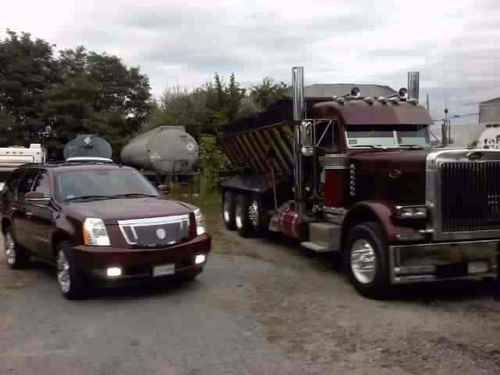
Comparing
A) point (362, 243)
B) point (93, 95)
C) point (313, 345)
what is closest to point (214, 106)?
point (93, 95)

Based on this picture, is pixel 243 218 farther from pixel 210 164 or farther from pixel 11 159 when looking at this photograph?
pixel 11 159

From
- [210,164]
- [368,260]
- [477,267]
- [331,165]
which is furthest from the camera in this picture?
[210,164]

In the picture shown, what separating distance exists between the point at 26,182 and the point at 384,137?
18.6ft

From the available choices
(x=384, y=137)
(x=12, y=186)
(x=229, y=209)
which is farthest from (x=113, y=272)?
(x=229, y=209)

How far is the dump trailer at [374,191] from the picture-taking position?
739 centimetres

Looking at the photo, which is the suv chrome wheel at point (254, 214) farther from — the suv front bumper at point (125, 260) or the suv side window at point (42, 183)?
the suv front bumper at point (125, 260)

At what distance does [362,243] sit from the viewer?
7934 millimetres

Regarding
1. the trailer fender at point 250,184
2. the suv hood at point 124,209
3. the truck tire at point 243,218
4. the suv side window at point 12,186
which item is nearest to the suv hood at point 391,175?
the suv hood at point 124,209

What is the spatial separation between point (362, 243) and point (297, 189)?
2392mm

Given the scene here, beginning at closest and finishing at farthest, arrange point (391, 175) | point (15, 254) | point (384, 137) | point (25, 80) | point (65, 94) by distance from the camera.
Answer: point (391, 175) → point (384, 137) → point (15, 254) → point (65, 94) → point (25, 80)

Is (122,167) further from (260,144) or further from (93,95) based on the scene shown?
(93,95)

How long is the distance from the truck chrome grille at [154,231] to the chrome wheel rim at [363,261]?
2221mm

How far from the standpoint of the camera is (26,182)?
975 cm

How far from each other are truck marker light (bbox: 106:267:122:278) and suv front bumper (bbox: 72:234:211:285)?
28mm
